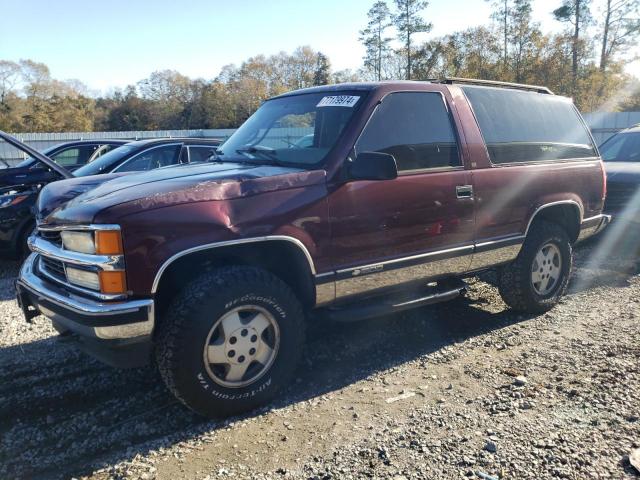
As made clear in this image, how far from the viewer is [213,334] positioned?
128 inches

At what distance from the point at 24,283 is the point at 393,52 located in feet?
158

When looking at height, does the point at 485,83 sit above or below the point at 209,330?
above

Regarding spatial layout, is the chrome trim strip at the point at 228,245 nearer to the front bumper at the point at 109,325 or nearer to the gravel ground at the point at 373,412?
the front bumper at the point at 109,325

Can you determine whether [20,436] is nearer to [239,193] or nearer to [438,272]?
[239,193]

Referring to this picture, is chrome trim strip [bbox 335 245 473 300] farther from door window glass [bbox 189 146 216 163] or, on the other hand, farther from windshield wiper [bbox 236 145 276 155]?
door window glass [bbox 189 146 216 163]

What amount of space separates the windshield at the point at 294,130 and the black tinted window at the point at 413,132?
220 millimetres

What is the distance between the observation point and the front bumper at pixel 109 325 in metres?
2.87

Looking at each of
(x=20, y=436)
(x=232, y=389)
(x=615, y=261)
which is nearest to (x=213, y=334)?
(x=232, y=389)

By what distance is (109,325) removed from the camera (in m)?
2.86

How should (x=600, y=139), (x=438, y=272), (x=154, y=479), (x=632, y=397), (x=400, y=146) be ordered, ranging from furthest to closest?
(x=600, y=139) < (x=438, y=272) < (x=400, y=146) < (x=632, y=397) < (x=154, y=479)

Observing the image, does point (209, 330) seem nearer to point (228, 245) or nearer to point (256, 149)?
point (228, 245)

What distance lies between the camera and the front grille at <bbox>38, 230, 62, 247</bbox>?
3.39 meters

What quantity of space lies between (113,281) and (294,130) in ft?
6.55

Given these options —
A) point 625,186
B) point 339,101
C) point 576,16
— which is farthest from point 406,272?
point 576,16
